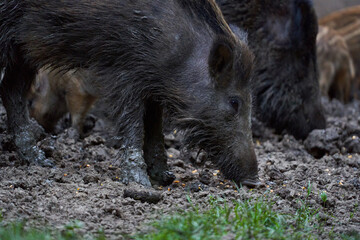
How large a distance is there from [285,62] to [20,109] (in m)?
3.60

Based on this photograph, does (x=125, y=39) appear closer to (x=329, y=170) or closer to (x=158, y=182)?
(x=158, y=182)

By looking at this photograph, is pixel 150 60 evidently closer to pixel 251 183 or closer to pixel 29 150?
pixel 251 183

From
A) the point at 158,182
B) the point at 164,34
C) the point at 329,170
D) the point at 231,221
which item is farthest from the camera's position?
the point at 329,170

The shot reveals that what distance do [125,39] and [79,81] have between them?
227 cm

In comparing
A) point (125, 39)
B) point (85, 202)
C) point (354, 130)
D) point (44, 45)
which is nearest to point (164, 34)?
point (125, 39)

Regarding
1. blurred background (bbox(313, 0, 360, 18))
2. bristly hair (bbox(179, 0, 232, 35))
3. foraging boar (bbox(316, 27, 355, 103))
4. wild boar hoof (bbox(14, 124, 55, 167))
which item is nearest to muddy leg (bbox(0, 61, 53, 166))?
wild boar hoof (bbox(14, 124, 55, 167))

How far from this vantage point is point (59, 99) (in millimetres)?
6824

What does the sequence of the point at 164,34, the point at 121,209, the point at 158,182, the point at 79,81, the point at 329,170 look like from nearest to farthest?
the point at 121,209
the point at 164,34
the point at 158,182
the point at 329,170
the point at 79,81

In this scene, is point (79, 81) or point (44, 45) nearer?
point (44, 45)

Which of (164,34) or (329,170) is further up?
(164,34)

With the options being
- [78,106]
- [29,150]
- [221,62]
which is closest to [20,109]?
[29,150]

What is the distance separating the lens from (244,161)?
4.79 meters

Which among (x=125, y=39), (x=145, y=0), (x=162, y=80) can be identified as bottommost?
(x=162, y=80)

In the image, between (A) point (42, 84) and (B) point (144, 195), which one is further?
(A) point (42, 84)
